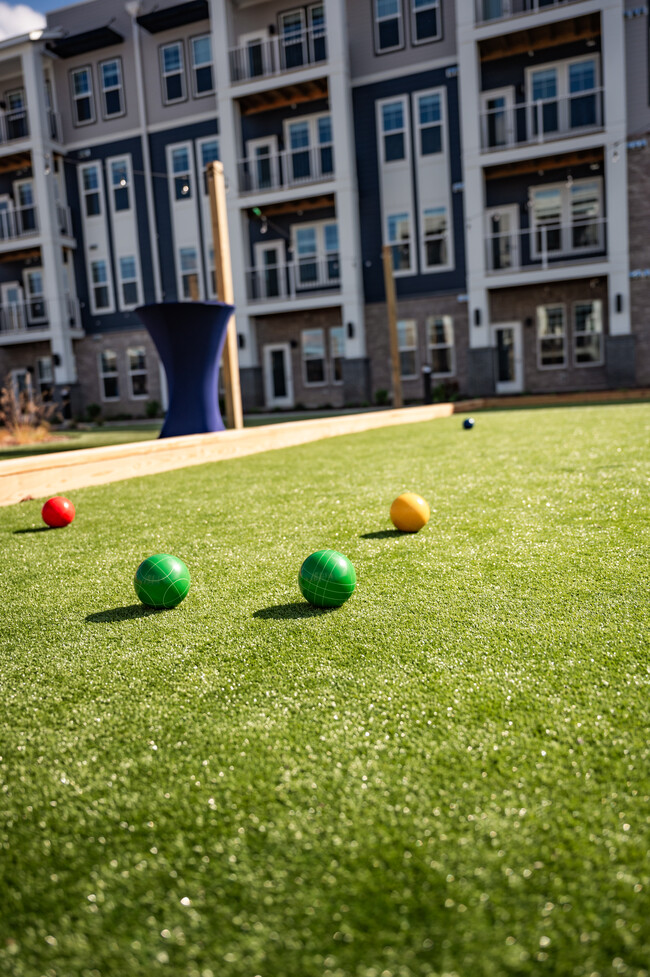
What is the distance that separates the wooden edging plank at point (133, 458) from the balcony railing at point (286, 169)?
14.3 meters

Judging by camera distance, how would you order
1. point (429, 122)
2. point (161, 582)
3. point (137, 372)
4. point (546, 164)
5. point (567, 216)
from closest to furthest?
point (161, 582), point (546, 164), point (567, 216), point (429, 122), point (137, 372)

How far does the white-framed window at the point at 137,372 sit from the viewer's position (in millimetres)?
27672

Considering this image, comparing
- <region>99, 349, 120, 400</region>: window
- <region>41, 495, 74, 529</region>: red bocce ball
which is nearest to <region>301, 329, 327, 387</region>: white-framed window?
<region>99, 349, 120, 400</region>: window

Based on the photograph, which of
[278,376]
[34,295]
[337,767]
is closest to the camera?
[337,767]

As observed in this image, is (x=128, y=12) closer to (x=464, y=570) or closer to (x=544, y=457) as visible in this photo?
(x=544, y=457)

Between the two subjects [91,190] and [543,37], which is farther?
[91,190]

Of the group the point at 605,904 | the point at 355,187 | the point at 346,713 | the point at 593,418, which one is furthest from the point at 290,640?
the point at 355,187

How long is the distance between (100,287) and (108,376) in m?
3.45

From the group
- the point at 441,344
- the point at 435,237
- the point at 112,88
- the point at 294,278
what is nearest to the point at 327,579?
the point at 441,344

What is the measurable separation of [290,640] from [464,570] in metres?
1.11

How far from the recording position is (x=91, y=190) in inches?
1088

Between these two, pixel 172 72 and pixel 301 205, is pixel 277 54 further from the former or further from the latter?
pixel 301 205

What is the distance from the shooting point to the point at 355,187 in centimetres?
2322

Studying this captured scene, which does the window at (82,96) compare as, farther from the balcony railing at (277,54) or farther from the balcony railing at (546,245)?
the balcony railing at (546,245)
